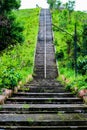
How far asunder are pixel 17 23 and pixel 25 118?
18.6m

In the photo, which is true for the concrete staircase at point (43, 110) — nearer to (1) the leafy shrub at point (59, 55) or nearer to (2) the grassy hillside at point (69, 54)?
(2) the grassy hillside at point (69, 54)

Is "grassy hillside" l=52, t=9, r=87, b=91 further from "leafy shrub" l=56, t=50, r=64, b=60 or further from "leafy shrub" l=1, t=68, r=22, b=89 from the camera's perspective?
"leafy shrub" l=1, t=68, r=22, b=89

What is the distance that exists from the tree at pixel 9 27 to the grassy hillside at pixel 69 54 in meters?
3.88

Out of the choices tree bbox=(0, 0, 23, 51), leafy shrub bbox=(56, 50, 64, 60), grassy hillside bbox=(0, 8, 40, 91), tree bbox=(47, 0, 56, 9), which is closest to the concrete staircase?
grassy hillside bbox=(0, 8, 40, 91)

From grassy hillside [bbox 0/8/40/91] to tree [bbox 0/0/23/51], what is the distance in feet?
4.64

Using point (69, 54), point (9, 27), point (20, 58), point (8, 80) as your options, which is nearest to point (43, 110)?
point (8, 80)

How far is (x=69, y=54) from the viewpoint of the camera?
1457 inches

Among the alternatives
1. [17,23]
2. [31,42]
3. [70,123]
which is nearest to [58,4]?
[31,42]

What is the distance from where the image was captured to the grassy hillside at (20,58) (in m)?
18.1

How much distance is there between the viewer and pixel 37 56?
126ft

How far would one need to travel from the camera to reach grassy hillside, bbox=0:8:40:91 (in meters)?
18.1

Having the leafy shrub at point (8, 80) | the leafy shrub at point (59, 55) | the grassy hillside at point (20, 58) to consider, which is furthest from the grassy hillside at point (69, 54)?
the leafy shrub at point (8, 80)

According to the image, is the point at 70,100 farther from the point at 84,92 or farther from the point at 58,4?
the point at 58,4

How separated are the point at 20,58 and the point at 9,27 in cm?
758
